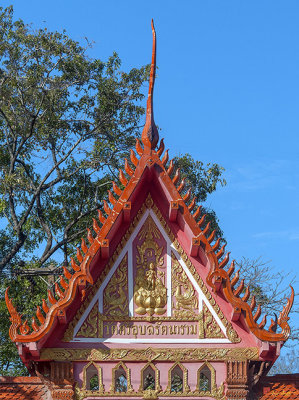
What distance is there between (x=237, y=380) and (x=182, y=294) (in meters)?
1.36

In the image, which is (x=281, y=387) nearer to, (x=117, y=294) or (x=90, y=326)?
(x=117, y=294)

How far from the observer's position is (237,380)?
1162cm

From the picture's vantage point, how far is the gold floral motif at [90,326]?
11.8 m

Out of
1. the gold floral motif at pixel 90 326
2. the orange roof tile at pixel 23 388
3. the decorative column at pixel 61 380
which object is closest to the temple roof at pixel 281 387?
the gold floral motif at pixel 90 326

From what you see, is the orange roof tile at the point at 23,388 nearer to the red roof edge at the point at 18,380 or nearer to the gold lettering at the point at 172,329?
the red roof edge at the point at 18,380

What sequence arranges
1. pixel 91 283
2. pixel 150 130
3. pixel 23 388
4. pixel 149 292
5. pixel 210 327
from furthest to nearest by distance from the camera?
pixel 150 130 < pixel 23 388 < pixel 149 292 < pixel 210 327 < pixel 91 283

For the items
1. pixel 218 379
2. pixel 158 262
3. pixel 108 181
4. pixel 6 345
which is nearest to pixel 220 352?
pixel 218 379

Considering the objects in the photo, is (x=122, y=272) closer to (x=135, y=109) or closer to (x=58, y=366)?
(x=58, y=366)

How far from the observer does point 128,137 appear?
23953 mm

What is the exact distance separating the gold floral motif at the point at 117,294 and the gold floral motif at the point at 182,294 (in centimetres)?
65

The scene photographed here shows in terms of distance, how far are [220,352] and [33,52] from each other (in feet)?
45.3

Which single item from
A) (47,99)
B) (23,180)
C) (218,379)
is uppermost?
(47,99)

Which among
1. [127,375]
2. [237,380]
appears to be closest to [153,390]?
[127,375]

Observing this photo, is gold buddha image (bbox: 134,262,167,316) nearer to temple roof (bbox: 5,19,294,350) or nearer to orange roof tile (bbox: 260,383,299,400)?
temple roof (bbox: 5,19,294,350)
